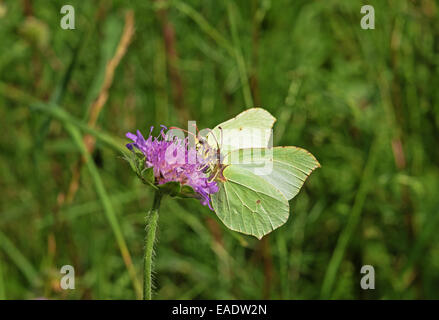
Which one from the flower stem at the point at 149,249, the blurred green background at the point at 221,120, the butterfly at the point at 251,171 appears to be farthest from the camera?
the blurred green background at the point at 221,120

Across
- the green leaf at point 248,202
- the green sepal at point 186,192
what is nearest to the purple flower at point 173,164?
the green sepal at point 186,192

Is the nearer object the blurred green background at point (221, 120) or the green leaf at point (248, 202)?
the green leaf at point (248, 202)

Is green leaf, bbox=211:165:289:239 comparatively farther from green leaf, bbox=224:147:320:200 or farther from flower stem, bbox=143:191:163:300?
flower stem, bbox=143:191:163:300

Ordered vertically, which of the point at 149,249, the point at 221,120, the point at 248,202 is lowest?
the point at 149,249

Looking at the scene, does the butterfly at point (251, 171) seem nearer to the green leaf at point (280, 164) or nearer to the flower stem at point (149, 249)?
the green leaf at point (280, 164)

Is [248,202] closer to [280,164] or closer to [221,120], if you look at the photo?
[280,164]

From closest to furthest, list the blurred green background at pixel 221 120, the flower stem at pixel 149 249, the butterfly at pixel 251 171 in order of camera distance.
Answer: the flower stem at pixel 149 249 → the butterfly at pixel 251 171 → the blurred green background at pixel 221 120

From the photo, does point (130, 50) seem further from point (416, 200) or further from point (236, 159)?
point (416, 200)

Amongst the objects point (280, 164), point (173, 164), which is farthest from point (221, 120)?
point (173, 164)

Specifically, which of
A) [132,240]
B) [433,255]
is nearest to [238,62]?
[132,240]
